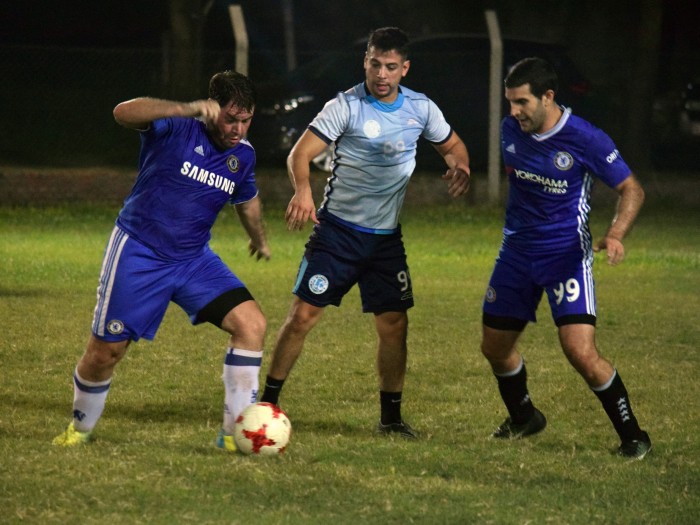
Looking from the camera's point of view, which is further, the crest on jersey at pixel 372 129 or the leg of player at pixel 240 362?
the crest on jersey at pixel 372 129

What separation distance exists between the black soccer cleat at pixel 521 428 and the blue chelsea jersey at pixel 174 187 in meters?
1.81

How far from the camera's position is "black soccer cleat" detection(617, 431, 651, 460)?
21.2ft

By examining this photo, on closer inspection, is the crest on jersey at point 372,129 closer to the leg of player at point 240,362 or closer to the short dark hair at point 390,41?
the short dark hair at point 390,41

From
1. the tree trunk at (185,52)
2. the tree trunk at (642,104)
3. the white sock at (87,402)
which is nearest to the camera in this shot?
the white sock at (87,402)

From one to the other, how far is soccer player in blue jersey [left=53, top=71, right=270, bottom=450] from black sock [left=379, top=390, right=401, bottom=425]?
2.83 feet

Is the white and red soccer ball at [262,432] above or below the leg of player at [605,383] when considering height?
below

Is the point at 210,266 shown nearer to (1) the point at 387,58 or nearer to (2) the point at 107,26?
(1) the point at 387,58

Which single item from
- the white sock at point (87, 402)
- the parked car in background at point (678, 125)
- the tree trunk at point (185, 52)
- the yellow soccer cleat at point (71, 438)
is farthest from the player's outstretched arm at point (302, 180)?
the parked car in background at point (678, 125)

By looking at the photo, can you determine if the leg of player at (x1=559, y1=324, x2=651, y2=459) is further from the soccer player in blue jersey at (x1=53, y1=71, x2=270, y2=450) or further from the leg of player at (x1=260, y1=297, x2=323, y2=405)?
the soccer player in blue jersey at (x1=53, y1=71, x2=270, y2=450)

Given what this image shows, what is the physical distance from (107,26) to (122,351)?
25338 mm

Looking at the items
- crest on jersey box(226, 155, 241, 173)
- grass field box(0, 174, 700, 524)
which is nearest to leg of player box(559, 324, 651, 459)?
grass field box(0, 174, 700, 524)

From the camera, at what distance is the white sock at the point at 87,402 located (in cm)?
645

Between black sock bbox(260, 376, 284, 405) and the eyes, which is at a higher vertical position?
the eyes

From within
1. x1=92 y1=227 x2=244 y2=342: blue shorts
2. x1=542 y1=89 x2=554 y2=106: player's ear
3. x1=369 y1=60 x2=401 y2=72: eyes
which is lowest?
x1=92 y1=227 x2=244 y2=342: blue shorts
